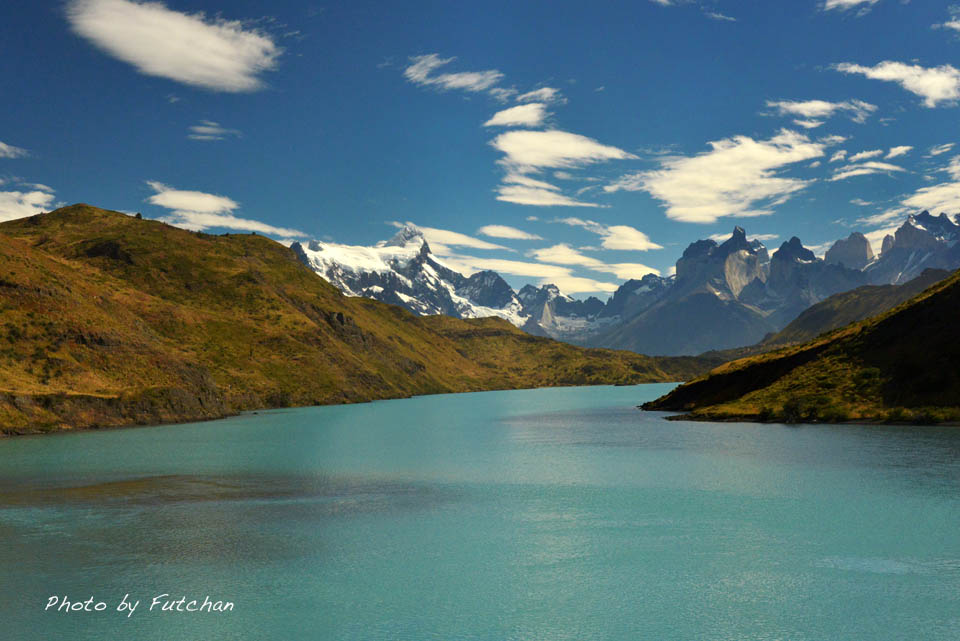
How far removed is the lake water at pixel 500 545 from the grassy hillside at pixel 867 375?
29.8 meters

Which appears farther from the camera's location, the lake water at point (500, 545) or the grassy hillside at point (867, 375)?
the grassy hillside at point (867, 375)

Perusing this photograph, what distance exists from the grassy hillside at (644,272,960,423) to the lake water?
2984 cm

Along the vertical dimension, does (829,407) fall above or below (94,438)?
above

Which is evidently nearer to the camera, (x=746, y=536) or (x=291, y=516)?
(x=746, y=536)

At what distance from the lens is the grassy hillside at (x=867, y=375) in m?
116

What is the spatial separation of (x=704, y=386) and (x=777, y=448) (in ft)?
279

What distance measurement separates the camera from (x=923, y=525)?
45.4 metres

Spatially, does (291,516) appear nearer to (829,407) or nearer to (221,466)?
(221,466)

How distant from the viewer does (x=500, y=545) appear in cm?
4356

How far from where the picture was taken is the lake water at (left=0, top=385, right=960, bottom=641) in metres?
30.2

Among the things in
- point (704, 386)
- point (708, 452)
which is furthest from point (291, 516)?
point (704, 386)

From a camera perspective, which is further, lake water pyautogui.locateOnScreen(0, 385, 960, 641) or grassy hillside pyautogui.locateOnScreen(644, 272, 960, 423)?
grassy hillside pyautogui.locateOnScreen(644, 272, 960, 423)

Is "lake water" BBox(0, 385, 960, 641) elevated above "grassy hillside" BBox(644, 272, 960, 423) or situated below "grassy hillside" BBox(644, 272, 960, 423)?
below

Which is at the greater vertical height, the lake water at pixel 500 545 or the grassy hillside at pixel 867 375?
the grassy hillside at pixel 867 375
